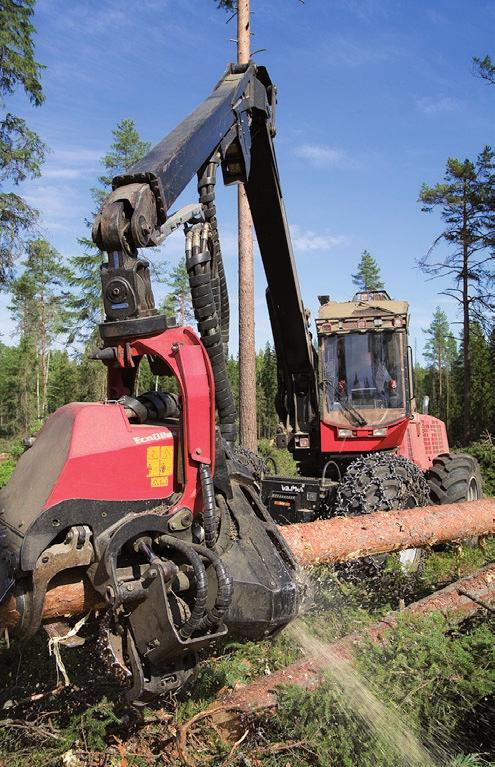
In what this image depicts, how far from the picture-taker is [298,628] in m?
5.19

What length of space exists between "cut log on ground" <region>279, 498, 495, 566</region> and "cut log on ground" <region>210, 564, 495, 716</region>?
55cm

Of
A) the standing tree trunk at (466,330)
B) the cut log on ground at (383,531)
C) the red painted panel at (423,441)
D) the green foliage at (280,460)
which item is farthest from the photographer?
the standing tree trunk at (466,330)

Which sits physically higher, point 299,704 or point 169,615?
point 169,615

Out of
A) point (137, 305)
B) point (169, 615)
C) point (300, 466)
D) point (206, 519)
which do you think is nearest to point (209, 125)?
point (137, 305)

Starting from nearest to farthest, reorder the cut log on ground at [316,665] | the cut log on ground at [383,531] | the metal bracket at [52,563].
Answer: the metal bracket at [52,563]
the cut log on ground at [316,665]
the cut log on ground at [383,531]

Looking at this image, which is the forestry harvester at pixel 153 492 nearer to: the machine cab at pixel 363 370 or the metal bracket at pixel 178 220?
the metal bracket at pixel 178 220

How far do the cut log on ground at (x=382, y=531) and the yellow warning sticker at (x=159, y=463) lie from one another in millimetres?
1710

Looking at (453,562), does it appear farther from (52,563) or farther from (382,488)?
(52,563)

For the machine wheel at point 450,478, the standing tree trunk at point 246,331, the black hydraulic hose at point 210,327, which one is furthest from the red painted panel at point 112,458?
the standing tree trunk at point 246,331

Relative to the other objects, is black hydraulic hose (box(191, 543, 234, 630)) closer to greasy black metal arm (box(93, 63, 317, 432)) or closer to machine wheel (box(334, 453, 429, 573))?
greasy black metal arm (box(93, 63, 317, 432))

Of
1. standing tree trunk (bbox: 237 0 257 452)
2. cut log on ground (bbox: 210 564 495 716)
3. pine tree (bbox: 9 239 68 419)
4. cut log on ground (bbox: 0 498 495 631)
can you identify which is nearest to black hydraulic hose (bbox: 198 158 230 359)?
cut log on ground (bbox: 0 498 495 631)

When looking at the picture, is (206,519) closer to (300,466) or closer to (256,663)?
(256,663)

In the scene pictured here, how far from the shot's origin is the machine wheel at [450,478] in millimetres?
8148

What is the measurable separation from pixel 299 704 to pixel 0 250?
18.8 meters
